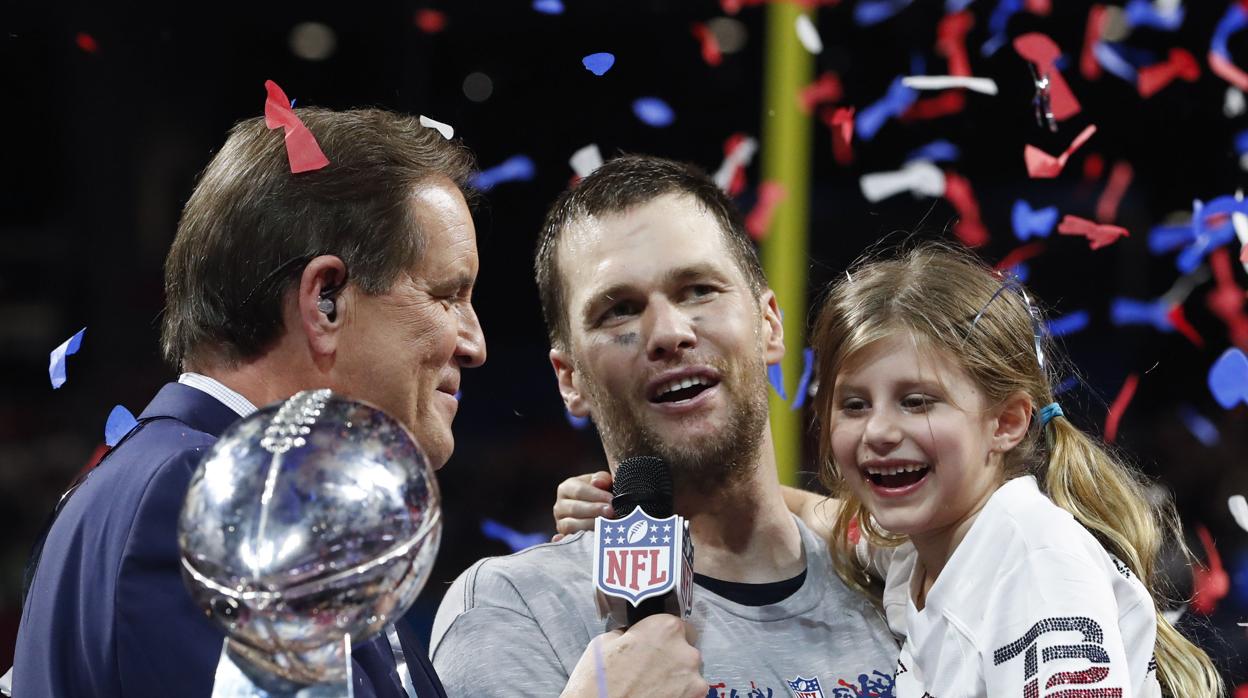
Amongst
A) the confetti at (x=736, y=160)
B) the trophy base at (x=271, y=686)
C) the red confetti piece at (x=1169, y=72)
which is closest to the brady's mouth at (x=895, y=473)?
the trophy base at (x=271, y=686)

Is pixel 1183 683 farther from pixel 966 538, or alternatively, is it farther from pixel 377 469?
pixel 377 469

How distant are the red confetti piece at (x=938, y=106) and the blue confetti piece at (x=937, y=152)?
0.11 m

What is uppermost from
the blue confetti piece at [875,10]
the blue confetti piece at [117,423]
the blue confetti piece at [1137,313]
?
the blue confetti piece at [117,423]

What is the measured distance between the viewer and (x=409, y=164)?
201 cm

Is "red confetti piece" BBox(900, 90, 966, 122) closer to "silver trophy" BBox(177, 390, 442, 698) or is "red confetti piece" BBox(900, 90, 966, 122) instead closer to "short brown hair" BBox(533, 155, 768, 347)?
"short brown hair" BBox(533, 155, 768, 347)

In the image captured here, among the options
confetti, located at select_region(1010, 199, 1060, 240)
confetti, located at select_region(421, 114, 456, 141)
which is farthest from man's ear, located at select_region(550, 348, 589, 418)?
confetti, located at select_region(1010, 199, 1060, 240)

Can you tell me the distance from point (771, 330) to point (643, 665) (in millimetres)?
989

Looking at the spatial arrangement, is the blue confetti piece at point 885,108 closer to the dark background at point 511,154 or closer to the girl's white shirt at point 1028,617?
the dark background at point 511,154

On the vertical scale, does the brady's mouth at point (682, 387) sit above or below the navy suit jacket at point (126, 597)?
below

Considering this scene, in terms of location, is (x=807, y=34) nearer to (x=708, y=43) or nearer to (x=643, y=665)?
(x=708, y=43)

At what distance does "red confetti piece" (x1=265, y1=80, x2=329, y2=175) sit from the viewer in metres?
1.89

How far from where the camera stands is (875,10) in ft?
16.6

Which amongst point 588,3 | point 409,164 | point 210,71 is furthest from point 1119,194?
point 409,164

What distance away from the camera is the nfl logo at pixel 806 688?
Answer: 2.17m
